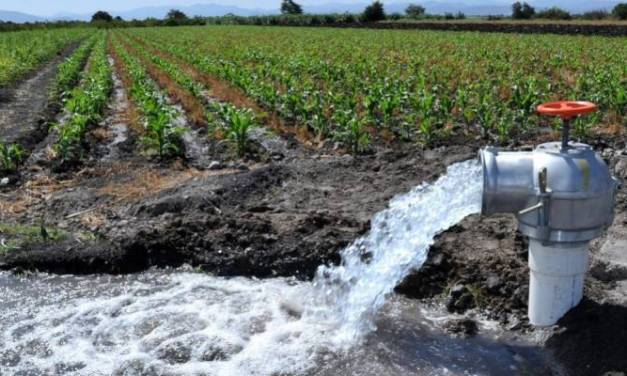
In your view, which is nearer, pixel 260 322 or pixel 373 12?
pixel 260 322

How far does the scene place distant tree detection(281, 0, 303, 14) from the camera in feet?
282

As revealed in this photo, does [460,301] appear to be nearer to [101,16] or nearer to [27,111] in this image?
[27,111]

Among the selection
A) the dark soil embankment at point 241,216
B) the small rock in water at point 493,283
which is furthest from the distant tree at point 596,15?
the small rock in water at point 493,283

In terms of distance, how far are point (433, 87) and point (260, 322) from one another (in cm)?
819

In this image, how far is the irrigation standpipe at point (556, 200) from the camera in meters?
3.43

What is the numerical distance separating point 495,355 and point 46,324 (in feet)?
9.71

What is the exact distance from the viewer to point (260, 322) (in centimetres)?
464

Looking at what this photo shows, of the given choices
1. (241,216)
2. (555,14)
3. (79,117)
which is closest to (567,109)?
(241,216)

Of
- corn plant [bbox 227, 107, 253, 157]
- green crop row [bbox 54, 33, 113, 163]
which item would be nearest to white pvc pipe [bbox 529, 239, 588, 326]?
corn plant [bbox 227, 107, 253, 157]

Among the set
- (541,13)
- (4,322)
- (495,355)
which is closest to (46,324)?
(4,322)

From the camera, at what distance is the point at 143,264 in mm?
5605

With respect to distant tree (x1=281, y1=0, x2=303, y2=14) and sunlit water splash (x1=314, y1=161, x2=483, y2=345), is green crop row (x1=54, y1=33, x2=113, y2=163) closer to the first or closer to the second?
sunlit water splash (x1=314, y1=161, x2=483, y2=345)

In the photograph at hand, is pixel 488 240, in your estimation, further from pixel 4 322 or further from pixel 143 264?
pixel 4 322

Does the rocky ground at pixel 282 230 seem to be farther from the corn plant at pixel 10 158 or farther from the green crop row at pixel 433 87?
the green crop row at pixel 433 87
